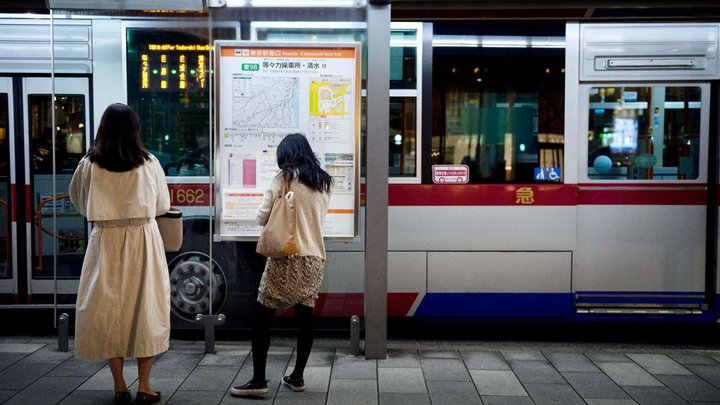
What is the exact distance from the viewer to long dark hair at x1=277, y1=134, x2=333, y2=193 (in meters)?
4.79

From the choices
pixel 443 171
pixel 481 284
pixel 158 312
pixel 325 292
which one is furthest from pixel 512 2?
pixel 158 312

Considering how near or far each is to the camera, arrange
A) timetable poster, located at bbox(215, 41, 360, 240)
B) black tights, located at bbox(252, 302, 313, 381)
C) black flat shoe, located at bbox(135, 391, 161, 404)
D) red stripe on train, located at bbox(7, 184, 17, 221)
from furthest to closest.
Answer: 1. red stripe on train, located at bbox(7, 184, 17, 221)
2. timetable poster, located at bbox(215, 41, 360, 240)
3. black tights, located at bbox(252, 302, 313, 381)
4. black flat shoe, located at bbox(135, 391, 161, 404)

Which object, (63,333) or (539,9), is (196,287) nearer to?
(63,333)

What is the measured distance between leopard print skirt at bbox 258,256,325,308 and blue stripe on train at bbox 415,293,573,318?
2012 mm

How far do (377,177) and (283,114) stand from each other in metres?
1.01

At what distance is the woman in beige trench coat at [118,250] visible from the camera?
459 centimetres

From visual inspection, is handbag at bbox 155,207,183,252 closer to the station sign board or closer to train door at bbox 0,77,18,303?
the station sign board

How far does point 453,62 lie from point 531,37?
30.7 inches

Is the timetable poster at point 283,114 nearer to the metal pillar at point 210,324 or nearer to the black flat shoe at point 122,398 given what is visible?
the metal pillar at point 210,324

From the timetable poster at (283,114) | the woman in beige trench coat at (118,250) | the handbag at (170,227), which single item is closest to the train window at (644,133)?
the timetable poster at (283,114)

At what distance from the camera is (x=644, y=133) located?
675 centimetres

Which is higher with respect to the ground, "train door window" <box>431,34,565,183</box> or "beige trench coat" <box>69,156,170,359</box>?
"train door window" <box>431,34,565,183</box>

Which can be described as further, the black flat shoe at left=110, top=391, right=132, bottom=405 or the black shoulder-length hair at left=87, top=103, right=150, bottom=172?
the black flat shoe at left=110, top=391, right=132, bottom=405

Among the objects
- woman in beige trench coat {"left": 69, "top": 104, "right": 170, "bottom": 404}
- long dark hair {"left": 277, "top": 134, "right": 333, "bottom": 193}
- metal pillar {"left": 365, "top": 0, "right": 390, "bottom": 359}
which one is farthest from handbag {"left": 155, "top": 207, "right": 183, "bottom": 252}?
metal pillar {"left": 365, "top": 0, "right": 390, "bottom": 359}
